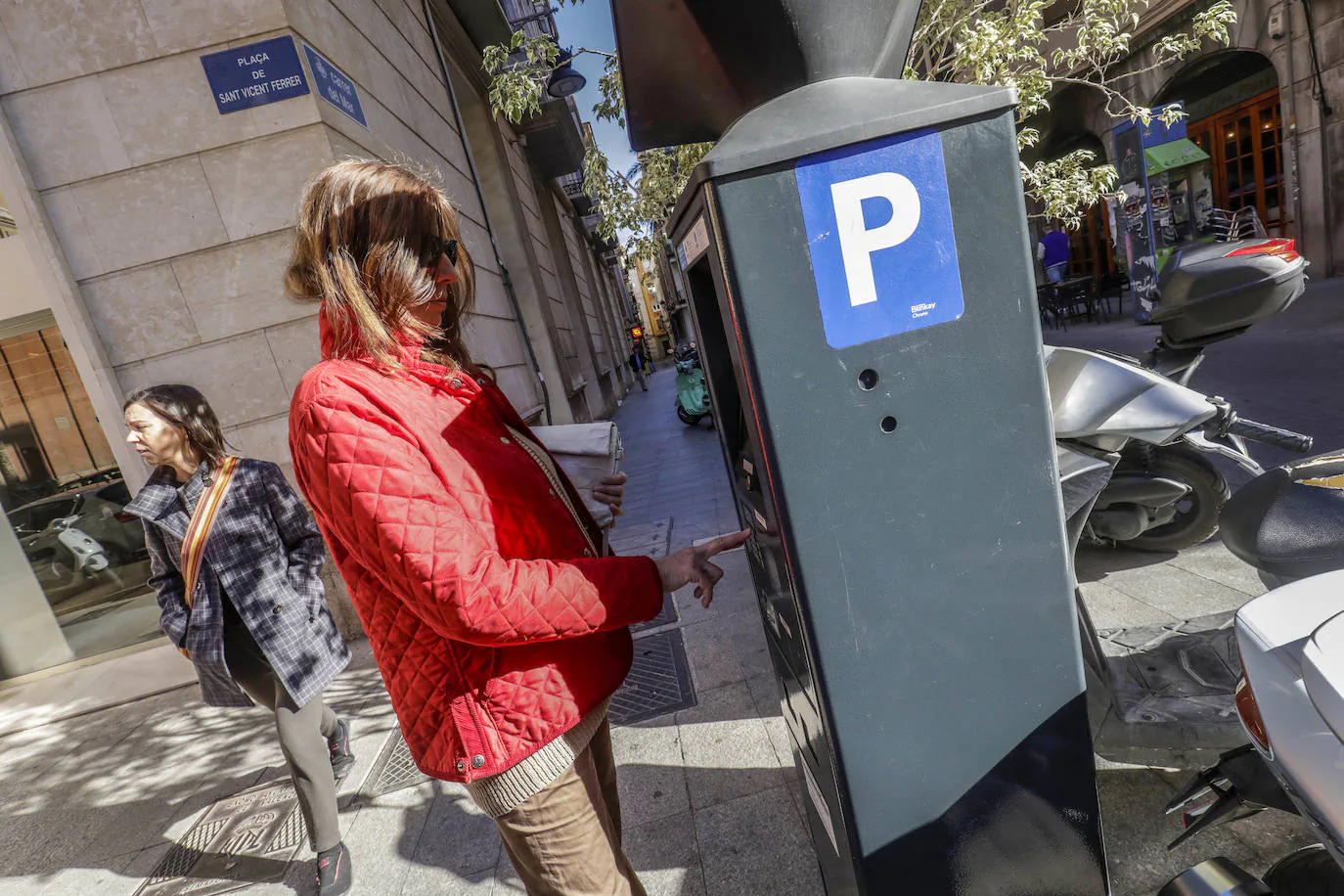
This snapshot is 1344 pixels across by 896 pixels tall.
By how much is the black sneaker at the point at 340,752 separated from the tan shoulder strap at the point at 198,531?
0.92 metres

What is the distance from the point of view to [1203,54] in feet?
40.7

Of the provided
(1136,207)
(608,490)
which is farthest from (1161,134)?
(608,490)

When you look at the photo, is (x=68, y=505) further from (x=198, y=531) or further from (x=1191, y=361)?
(x=1191, y=361)

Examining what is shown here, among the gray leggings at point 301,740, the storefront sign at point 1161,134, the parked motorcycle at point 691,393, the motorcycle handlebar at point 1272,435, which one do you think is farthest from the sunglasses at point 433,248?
the storefront sign at point 1161,134

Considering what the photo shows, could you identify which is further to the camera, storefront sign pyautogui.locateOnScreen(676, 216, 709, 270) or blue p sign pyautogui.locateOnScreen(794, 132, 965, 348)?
storefront sign pyautogui.locateOnScreen(676, 216, 709, 270)

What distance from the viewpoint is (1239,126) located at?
1296cm

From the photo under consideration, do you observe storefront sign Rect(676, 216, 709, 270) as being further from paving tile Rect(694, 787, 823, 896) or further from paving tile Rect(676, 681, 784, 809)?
paving tile Rect(676, 681, 784, 809)

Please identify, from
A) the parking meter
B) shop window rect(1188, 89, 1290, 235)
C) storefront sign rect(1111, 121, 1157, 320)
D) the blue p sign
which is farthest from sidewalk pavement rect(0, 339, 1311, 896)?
shop window rect(1188, 89, 1290, 235)

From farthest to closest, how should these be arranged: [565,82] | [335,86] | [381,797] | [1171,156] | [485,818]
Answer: [1171,156]
[565,82]
[335,86]
[381,797]
[485,818]

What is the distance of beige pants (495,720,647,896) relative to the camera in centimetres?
127

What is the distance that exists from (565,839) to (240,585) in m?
1.74

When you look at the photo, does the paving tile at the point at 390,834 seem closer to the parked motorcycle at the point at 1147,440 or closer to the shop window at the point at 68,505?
the parked motorcycle at the point at 1147,440

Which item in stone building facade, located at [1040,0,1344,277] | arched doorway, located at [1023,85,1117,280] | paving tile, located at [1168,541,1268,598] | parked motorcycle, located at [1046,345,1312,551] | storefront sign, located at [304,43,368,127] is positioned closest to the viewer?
parked motorcycle, located at [1046,345,1312,551]

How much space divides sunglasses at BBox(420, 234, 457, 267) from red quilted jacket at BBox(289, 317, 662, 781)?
181mm
